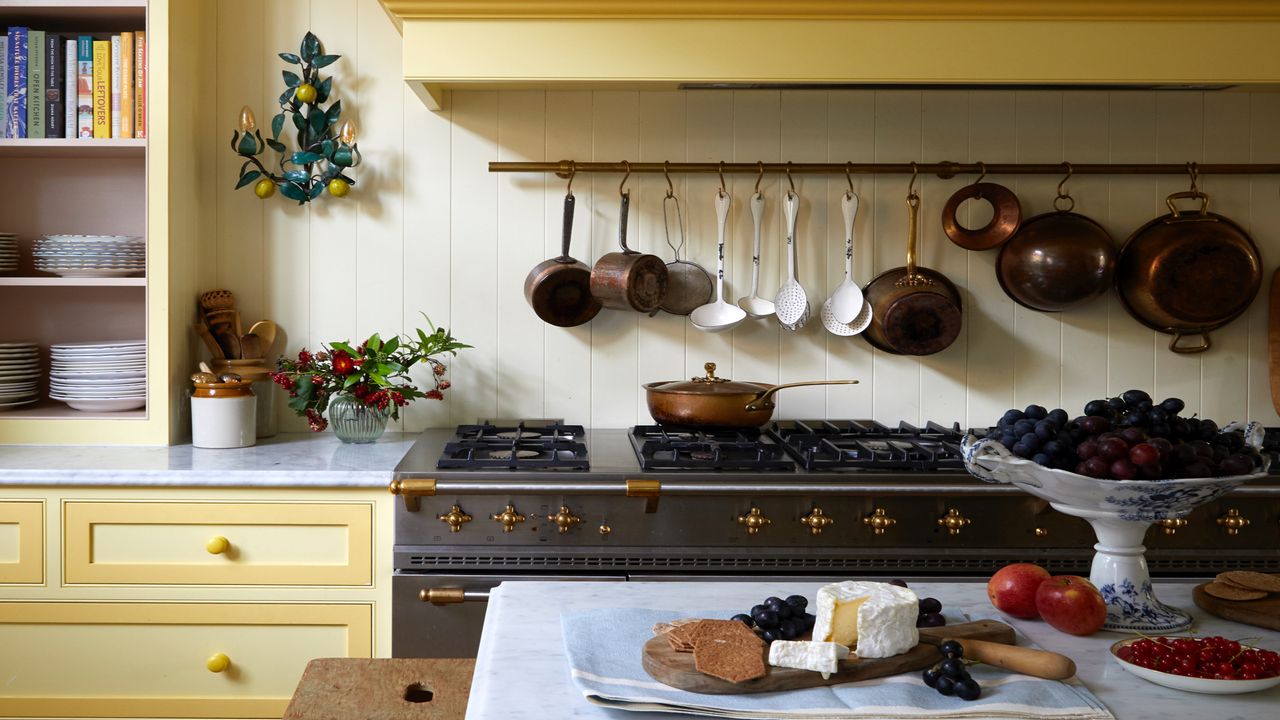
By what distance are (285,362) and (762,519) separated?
4.01 feet

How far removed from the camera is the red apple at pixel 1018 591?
1287 millimetres

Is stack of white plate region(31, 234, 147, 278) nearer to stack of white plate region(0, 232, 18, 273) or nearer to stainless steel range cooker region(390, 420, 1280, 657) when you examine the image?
stack of white plate region(0, 232, 18, 273)

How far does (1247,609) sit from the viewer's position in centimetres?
129

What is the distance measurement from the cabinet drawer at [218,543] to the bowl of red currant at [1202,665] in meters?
1.56

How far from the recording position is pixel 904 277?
2.71m

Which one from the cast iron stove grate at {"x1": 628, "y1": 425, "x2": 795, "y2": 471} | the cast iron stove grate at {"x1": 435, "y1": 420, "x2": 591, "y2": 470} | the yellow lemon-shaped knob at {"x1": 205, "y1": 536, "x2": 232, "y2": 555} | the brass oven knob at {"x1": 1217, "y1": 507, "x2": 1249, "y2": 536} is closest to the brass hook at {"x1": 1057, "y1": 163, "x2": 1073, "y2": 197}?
the brass oven knob at {"x1": 1217, "y1": 507, "x2": 1249, "y2": 536}

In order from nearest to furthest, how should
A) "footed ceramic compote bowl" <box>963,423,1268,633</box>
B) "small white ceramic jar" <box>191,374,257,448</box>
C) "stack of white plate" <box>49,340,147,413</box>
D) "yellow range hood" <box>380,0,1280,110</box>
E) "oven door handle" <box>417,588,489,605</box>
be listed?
"footed ceramic compote bowl" <box>963,423,1268,633</box>
"oven door handle" <box>417,588,489,605</box>
"yellow range hood" <box>380,0,1280,110</box>
"small white ceramic jar" <box>191,374,257,448</box>
"stack of white plate" <box>49,340,147,413</box>

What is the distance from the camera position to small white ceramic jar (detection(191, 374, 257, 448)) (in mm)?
2443

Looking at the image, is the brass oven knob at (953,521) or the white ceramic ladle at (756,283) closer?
the brass oven knob at (953,521)

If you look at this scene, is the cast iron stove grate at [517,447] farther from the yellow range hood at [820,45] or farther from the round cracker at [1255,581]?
the round cracker at [1255,581]

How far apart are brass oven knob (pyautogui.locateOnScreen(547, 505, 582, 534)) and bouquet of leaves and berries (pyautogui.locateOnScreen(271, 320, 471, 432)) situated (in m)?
0.56

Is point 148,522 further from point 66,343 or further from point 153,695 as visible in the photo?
point 66,343

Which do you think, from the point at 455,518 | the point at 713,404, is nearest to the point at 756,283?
the point at 713,404

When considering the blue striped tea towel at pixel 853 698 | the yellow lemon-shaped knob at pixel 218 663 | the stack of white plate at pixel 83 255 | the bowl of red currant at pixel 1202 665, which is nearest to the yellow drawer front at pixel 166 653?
the yellow lemon-shaped knob at pixel 218 663
